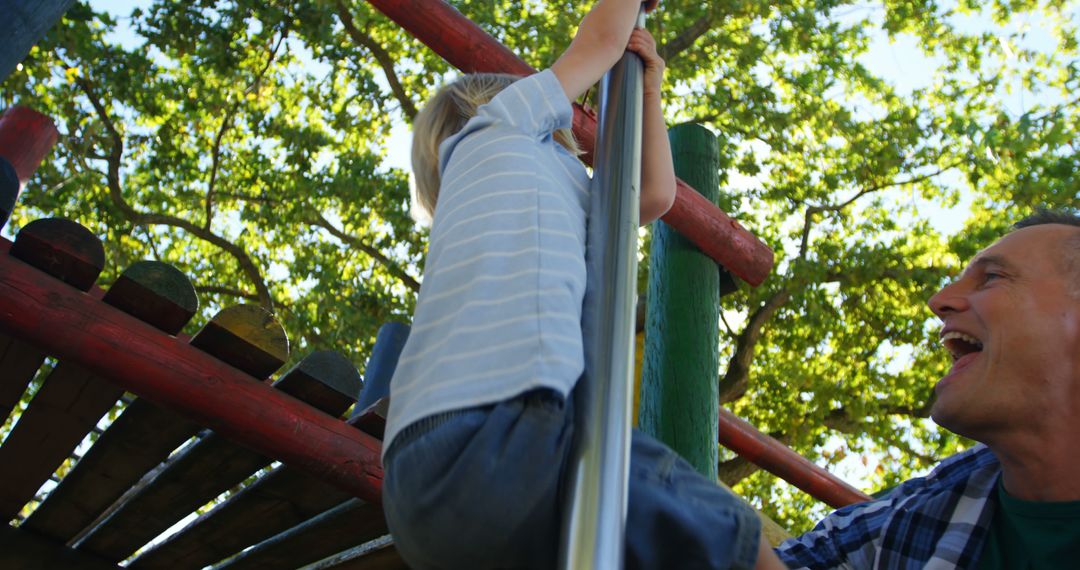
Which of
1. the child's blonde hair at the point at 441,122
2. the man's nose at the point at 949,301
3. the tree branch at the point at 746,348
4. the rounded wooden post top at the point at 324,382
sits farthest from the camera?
the tree branch at the point at 746,348

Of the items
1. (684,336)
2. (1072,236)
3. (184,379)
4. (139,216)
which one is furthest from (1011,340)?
(139,216)

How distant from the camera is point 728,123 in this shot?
10.8 m

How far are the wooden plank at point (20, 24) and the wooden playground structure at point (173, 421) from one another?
0.79 ft

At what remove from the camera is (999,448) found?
1664 mm

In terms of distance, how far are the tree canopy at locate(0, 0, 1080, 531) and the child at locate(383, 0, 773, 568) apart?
840cm

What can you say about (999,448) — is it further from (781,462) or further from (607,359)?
(781,462)

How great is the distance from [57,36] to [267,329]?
684 cm

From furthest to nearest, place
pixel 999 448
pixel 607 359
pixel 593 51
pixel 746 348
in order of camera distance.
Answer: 1. pixel 746 348
2. pixel 999 448
3. pixel 593 51
4. pixel 607 359

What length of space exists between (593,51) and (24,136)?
12.6ft

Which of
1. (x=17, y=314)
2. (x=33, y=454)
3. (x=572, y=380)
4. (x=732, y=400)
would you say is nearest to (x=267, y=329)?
(x=17, y=314)

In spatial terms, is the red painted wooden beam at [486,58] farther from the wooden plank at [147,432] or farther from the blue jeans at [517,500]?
the blue jeans at [517,500]

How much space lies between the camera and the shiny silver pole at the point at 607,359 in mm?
741

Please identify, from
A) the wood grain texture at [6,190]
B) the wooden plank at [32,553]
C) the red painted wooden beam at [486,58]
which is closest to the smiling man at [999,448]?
the red painted wooden beam at [486,58]

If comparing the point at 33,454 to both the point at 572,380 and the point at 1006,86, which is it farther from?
the point at 1006,86
